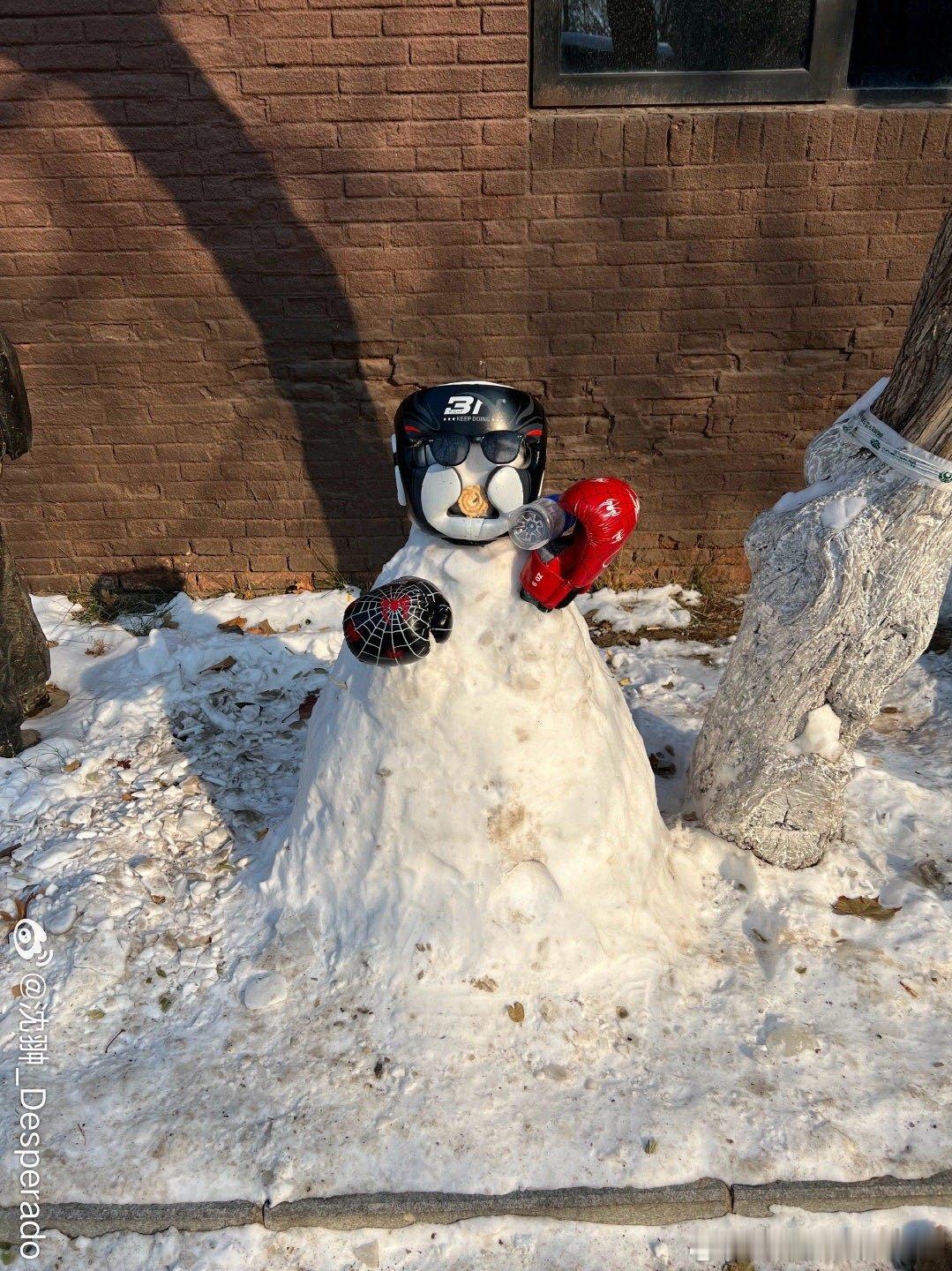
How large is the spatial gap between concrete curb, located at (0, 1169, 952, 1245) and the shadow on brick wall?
340 centimetres

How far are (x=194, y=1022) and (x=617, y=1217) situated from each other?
1.23m

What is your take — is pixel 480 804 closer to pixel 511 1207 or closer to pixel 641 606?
pixel 511 1207

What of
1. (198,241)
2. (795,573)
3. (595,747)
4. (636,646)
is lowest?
(636,646)

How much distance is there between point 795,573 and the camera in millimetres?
2566

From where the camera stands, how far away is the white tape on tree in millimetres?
2299

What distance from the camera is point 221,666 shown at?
4.22 meters

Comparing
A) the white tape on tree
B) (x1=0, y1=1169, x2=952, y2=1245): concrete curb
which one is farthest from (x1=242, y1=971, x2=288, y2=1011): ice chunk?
the white tape on tree

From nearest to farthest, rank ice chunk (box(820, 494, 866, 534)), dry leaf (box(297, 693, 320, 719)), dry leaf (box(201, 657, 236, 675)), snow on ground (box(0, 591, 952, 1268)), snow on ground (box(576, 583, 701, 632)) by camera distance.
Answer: snow on ground (box(0, 591, 952, 1268))
ice chunk (box(820, 494, 866, 534))
dry leaf (box(297, 693, 320, 719))
dry leaf (box(201, 657, 236, 675))
snow on ground (box(576, 583, 701, 632))

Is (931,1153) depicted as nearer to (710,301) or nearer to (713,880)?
(713,880)

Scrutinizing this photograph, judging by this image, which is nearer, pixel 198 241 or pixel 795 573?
pixel 795 573

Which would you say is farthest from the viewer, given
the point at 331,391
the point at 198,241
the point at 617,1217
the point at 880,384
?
the point at 331,391

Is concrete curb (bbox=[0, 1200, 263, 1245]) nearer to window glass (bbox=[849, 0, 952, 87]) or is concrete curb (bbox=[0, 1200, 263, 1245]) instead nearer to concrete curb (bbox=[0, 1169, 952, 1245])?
concrete curb (bbox=[0, 1169, 952, 1245])

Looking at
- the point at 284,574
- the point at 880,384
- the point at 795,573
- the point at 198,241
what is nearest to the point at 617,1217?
the point at 795,573

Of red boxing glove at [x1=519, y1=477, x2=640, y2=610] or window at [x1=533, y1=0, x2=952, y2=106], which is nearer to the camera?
red boxing glove at [x1=519, y1=477, x2=640, y2=610]
